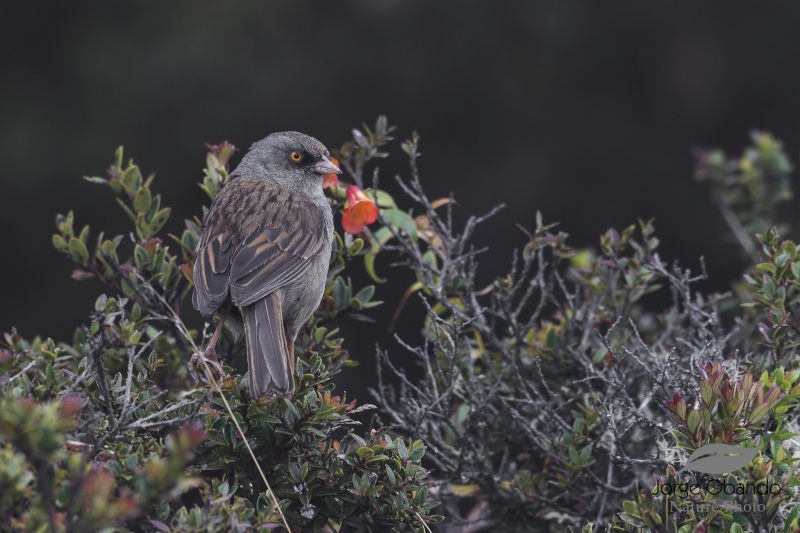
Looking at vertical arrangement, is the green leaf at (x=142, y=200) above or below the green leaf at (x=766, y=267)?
above

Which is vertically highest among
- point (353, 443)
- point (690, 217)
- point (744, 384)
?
point (744, 384)

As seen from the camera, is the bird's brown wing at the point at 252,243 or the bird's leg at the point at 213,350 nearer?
the bird's leg at the point at 213,350

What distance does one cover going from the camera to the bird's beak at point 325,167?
3.31 metres

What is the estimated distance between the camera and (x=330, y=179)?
344cm

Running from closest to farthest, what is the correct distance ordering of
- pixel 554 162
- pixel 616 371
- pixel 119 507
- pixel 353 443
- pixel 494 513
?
pixel 119 507 < pixel 353 443 < pixel 616 371 < pixel 494 513 < pixel 554 162

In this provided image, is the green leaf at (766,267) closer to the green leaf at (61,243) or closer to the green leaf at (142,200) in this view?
the green leaf at (142,200)

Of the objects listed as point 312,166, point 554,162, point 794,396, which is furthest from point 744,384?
point 554,162

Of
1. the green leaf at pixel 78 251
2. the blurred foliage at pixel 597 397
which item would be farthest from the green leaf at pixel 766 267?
the green leaf at pixel 78 251

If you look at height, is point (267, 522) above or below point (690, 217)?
above

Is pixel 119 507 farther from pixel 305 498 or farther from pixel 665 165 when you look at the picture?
pixel 665 165

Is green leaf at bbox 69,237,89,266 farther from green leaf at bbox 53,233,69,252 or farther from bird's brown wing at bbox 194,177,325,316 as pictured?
bird's brown wing at bbox 194,177,325,316

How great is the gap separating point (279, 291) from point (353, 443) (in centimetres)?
86

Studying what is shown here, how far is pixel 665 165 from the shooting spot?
7742 millimetres

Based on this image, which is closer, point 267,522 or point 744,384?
point 267,522
